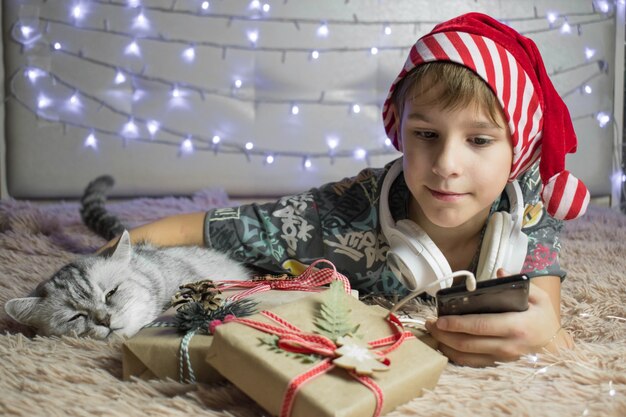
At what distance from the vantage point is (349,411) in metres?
0.67

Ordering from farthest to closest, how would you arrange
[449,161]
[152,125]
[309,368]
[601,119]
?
[601,119]
[152,125]
[449,161]
[309,368]

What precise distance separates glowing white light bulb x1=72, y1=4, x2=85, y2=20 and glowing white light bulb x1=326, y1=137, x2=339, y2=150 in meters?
1.08

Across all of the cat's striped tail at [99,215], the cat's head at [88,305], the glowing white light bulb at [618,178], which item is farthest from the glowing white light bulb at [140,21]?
the glowing white light bulb at [618,178]

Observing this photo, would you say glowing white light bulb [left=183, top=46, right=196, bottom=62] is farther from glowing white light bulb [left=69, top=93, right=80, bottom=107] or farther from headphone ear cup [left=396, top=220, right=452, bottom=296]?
headphone ear cup [left=396, top=220, right=452, bottom=296]

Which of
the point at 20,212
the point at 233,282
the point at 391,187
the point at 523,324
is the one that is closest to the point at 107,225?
the point at 20,212

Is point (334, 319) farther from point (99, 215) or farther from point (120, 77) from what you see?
point (120, 77)

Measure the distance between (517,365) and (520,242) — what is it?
27cm

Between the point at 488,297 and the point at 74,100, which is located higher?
the point at 74,100

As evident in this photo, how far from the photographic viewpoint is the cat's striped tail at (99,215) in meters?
1.62

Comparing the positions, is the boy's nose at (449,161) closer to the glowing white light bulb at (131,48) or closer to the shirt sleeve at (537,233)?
the shirt sleeve at (537,233)

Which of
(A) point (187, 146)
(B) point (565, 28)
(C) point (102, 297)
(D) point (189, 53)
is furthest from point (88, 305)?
(B) point (565, 28)

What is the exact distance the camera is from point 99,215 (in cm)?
167

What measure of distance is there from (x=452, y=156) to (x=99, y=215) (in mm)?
1068

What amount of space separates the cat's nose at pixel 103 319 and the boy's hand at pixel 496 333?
537 mm
